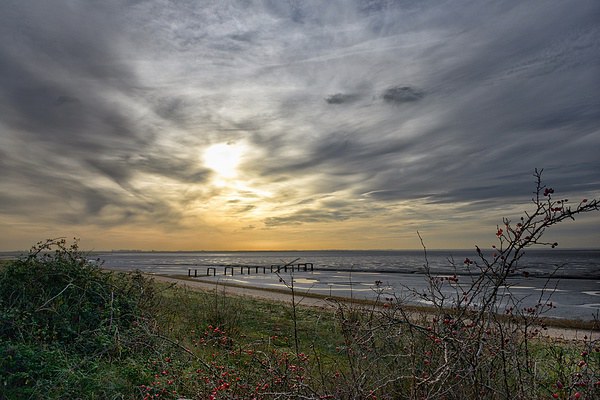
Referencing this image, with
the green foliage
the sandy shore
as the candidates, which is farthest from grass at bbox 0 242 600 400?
the sandy shore

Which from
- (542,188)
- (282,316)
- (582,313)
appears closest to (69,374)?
(542,188)

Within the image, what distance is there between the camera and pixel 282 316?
16.7m

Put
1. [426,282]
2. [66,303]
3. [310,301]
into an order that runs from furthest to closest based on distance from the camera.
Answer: [426,282] < [310,301] < [66,303]

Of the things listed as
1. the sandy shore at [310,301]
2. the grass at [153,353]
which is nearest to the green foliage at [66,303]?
the grass at [153,353]

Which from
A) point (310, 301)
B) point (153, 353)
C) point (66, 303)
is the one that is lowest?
point (310, 301)

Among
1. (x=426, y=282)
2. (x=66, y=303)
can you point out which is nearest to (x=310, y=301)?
(x=426, y=282)

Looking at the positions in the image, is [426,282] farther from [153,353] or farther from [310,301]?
[153,353]

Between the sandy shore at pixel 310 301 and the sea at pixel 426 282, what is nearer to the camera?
the sea at pixel 426 282

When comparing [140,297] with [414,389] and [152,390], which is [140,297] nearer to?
[152,390]

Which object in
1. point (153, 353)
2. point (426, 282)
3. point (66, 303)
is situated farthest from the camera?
point (426, 282)

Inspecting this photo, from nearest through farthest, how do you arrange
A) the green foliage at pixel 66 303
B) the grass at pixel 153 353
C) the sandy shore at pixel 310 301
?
the grass at pixel 153 353, the green foliage at pixel 66 303, the sandy shore at pixel 310 301

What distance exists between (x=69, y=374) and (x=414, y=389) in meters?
5.10

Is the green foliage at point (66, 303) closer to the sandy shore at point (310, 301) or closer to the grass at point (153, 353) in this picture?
the grass at point (153, 353)

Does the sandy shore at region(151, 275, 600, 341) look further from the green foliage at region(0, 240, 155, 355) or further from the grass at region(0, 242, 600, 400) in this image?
the green foliage at region(0, 240, 155, 355)
